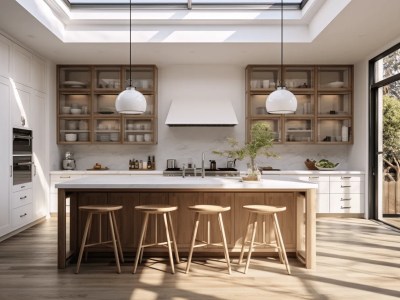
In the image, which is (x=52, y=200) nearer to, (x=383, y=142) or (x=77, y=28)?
(x=77, y=28)

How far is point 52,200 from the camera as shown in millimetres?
6871

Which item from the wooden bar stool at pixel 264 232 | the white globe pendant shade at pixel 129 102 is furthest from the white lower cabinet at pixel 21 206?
the wooden bar stool at pixel 264 232

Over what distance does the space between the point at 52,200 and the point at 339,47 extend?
A: 527 centimetres

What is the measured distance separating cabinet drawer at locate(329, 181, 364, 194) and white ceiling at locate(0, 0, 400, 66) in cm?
210

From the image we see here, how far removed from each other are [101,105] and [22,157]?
188cm

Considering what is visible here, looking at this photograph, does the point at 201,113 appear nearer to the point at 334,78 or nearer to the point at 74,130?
the point at 74,130

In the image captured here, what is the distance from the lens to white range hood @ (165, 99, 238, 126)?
6785mm

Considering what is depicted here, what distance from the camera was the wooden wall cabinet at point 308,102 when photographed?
23.5 feet

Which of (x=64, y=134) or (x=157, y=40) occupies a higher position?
(x=157, y=40)

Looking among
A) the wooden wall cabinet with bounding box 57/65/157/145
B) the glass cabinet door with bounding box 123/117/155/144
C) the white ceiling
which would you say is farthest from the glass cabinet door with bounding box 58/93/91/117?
the glass cabinet door with bounding box 123/117/155/144

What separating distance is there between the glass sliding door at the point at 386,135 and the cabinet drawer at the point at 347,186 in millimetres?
236

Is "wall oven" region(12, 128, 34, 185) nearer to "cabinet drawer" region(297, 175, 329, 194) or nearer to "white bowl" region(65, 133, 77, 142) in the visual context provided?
"white bowl" region(65, 133, 77, 142)

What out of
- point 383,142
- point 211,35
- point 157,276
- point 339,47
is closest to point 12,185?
point 157,276

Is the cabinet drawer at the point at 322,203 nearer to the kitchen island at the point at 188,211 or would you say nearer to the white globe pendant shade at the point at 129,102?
the kitchen island at the point at 188,211
